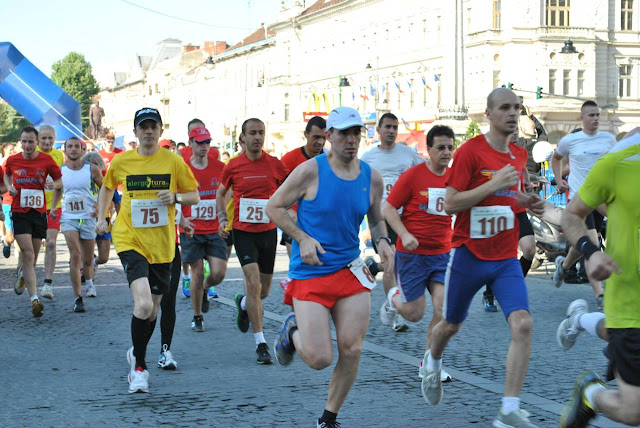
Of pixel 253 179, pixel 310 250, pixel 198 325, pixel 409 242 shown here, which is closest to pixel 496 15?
pixel 198 325

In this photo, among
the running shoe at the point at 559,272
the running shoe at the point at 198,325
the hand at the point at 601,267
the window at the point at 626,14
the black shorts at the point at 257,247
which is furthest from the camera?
the window at the point at 626,14

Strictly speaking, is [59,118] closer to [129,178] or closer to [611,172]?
[129,178]

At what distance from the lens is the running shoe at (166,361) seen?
8461 millimetres

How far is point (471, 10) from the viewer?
67.5 metres

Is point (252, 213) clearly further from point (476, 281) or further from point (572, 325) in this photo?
point (572, 325)

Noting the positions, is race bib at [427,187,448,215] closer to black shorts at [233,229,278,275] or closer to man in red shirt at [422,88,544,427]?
black shorts at [233,229,278,275]

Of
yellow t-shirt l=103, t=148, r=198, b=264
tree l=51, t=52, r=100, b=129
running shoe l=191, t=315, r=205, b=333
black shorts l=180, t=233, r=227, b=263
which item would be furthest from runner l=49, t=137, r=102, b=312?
tree l=51, t=52, r=100, b=129

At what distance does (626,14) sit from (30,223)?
62.0 m

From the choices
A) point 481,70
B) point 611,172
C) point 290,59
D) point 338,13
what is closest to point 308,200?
point 611,172

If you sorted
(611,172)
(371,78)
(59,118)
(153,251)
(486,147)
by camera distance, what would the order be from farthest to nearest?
(371,78) → (59,118) → (153,251) → (486,147) → (611,172)

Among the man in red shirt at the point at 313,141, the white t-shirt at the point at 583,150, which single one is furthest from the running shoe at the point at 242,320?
the white t-shirt at the point at 583,150

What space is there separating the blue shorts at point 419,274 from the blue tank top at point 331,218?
7.46 ft

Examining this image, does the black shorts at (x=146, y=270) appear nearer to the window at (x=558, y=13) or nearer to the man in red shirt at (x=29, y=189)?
the man in red shirt at (x=29, y=189)

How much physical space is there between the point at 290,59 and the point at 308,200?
3580 inches
